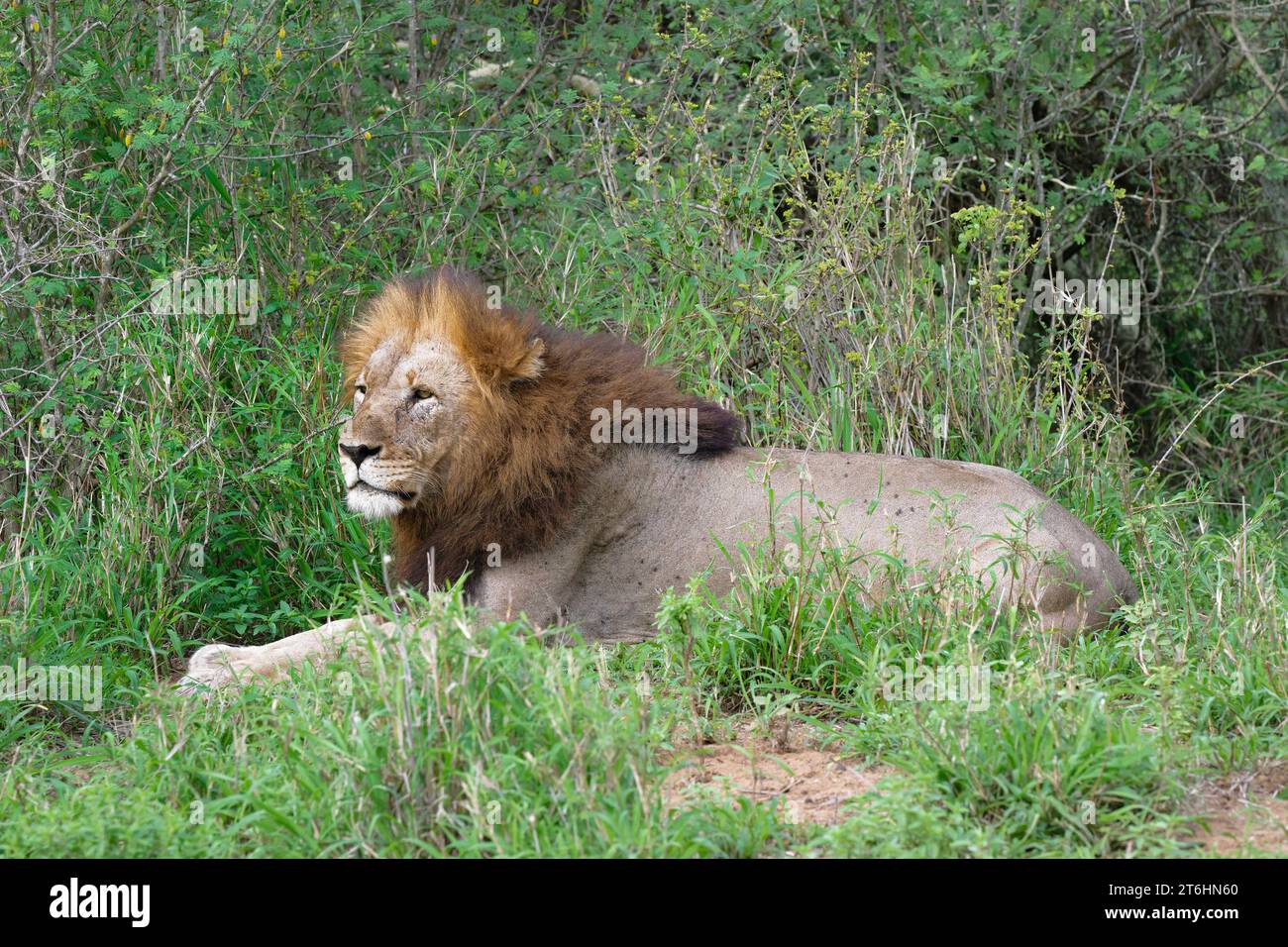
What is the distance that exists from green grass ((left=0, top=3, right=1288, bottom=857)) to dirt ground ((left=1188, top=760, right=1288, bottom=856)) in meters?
0.07

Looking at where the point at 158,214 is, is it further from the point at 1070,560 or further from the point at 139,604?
the point at 1070,560

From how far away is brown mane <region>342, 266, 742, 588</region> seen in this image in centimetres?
554

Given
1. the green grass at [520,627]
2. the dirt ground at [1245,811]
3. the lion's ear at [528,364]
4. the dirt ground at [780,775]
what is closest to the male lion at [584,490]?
the lion's ear at [528,364]

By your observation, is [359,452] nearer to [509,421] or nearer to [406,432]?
[406,432]

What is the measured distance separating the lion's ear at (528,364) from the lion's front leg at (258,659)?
1.01m

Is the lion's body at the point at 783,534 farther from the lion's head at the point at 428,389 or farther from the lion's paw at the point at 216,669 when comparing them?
the lion's paw at the point at 216,669

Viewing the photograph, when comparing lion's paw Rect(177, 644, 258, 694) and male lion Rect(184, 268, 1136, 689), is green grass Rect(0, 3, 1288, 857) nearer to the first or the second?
lion's paw Rect(177, 644, 258, 694)

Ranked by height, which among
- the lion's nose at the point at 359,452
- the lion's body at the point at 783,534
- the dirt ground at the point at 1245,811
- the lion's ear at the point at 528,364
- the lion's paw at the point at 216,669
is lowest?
the dirt ground at the point at 1245,811

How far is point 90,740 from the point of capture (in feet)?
17.1

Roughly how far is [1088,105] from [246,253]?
565 cm

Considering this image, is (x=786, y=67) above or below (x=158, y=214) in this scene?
above

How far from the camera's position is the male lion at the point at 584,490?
545cm
